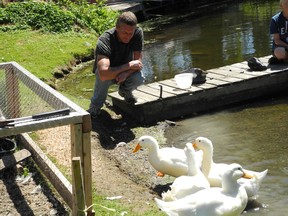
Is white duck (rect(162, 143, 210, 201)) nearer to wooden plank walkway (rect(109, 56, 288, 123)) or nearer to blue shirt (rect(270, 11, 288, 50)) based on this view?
wooden plank walkway (rect(109, 56, 288, 123))

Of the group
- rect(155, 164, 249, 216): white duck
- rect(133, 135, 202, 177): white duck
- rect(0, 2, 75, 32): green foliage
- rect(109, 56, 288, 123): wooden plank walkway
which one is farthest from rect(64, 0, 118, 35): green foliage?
rect(155, 164, 249, 216): white duck

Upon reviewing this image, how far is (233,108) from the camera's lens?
984cm

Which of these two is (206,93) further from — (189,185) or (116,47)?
(189,185)

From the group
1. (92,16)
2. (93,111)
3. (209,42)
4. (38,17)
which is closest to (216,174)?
(93,111)

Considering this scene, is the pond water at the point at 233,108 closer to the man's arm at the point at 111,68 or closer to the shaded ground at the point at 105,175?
the shaded ground at the point at 105,175

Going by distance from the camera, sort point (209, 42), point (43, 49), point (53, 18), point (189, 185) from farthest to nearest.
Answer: point (53, 18) < point (209, 42) < point (43, 49) < point (189, 185)

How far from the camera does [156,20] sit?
80.6ft

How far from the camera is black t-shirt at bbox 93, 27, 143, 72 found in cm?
851

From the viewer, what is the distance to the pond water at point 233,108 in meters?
7.24

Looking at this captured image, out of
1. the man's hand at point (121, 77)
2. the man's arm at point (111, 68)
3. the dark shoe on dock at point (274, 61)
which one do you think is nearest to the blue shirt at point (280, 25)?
the dark shoe on dock at point (274, 61)

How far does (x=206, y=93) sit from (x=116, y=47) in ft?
6.45

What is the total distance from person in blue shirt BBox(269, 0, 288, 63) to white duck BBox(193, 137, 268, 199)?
4.52 metres

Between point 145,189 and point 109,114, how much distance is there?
2992mm

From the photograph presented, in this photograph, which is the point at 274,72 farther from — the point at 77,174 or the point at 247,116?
the point at 77,174
